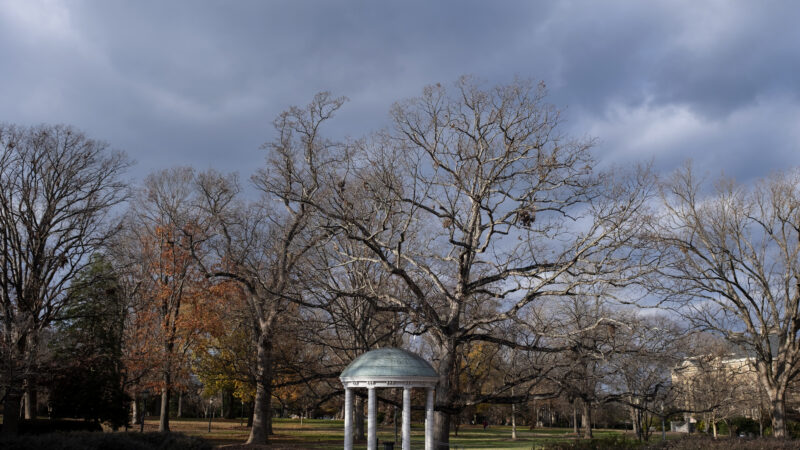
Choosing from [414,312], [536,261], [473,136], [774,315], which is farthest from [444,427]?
[774,315]

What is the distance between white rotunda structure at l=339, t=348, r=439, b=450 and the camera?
16.0 metres

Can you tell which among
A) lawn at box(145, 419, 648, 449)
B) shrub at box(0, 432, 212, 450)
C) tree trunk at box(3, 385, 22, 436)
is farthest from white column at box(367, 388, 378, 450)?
tree trunk at box(3, 385, 22, 436)

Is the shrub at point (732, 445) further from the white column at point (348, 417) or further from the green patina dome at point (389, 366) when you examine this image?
the white column at point (348, 417)

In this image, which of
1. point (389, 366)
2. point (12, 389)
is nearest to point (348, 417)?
point (389, 366)

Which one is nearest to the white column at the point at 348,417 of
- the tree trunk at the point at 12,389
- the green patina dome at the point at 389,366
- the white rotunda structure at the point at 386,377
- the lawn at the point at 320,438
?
the white rotunda structure at the point at 386,377

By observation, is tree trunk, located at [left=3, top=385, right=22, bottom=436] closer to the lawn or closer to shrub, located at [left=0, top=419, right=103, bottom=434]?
shrub, located at [left=0, top=419, right=103, bottom=434]

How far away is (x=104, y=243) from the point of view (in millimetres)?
26750

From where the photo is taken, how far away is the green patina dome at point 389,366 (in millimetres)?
16062

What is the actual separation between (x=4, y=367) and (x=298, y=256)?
11.0m

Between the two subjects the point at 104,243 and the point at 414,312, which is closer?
the point at 414,312

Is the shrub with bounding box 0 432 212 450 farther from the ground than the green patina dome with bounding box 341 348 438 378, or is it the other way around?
the green patina dome with bounding box 341 348 438 378

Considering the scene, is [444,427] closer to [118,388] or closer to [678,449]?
[678,449]

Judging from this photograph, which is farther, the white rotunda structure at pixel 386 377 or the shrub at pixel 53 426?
the shrub at pixel 53 426

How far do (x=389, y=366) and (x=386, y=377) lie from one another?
31 cm
